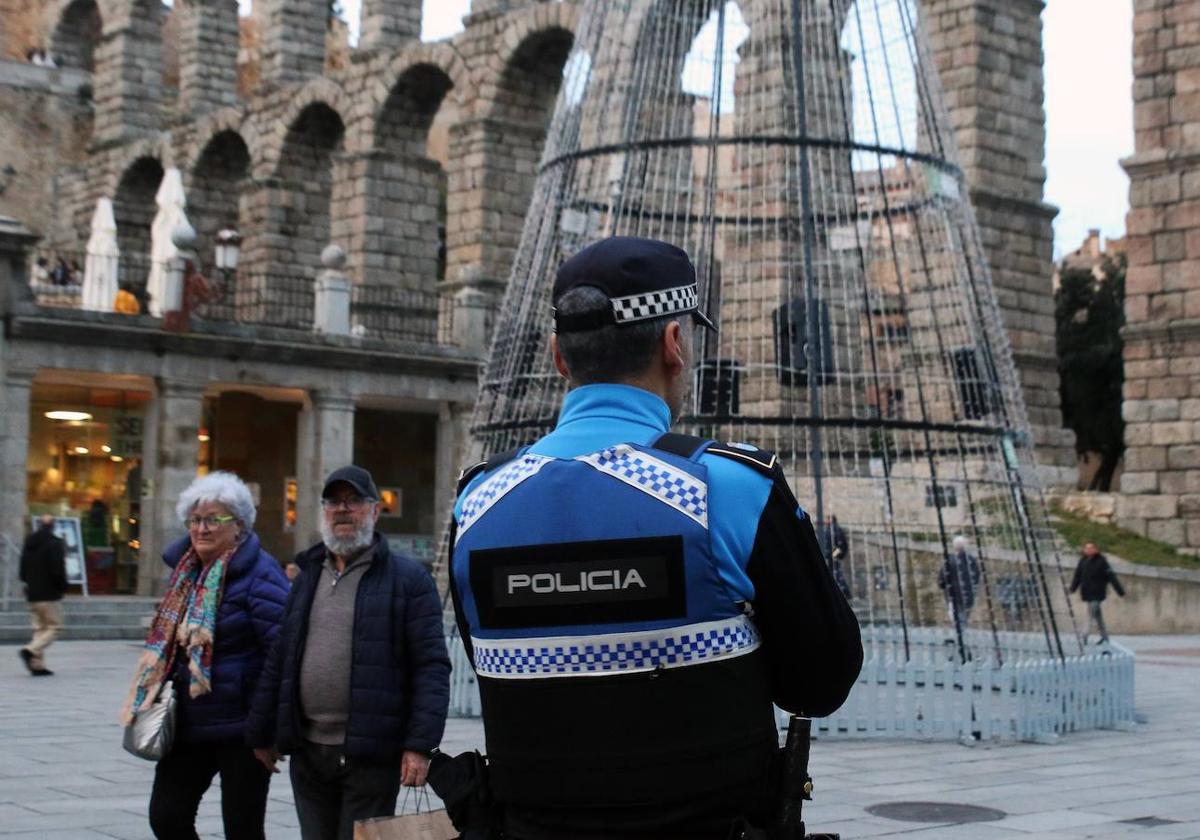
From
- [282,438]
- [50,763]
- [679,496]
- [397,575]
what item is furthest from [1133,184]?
[679,496]

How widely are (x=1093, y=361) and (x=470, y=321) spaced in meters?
20.2

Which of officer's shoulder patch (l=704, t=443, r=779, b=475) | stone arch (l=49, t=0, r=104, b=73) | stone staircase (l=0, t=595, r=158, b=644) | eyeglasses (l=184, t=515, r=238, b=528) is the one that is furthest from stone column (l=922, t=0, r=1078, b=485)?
stone arch (l=49, t=0, r=104, b=73)

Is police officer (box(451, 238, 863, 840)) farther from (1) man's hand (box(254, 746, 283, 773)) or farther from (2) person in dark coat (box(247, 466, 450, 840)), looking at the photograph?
(1) man's hand (box(254, 746, 283, 773))

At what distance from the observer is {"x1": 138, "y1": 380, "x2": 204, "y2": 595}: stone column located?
76.8 ft

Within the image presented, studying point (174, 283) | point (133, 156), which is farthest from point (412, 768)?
point (133, 156)

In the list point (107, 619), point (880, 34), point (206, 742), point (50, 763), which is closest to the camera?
point (206, 742)

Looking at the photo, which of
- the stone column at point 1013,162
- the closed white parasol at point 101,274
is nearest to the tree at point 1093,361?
the stone column at point 1013,162

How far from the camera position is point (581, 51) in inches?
476

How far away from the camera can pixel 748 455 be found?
2.72 metres

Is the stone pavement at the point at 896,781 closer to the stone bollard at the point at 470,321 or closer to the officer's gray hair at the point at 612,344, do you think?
the officer's gray hair at the point at 612,344

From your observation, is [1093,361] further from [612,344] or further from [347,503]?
[612,344]

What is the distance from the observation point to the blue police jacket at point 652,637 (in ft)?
8.65

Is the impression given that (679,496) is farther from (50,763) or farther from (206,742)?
(50,763)

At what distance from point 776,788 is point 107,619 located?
65.3 feet
